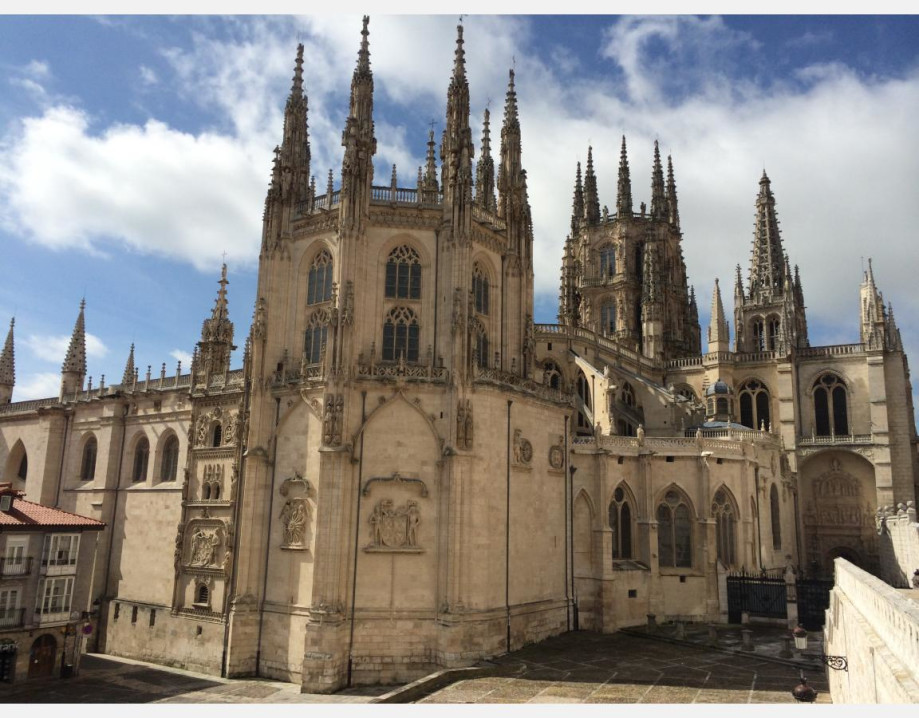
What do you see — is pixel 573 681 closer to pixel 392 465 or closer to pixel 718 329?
pixel 392 465

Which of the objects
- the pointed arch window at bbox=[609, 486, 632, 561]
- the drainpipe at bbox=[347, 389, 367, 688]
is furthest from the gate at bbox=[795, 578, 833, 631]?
the drainpipe at bbox=[347, 389, 367, 688]

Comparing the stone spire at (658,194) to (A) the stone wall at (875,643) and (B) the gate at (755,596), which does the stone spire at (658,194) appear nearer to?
(B) the gate at (755,596)

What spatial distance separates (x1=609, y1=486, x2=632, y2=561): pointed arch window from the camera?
39750 mm

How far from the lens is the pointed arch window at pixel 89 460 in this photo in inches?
1898

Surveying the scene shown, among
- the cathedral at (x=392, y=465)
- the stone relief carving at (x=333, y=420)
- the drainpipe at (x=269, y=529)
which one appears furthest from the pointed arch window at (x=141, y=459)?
the stone relief carving at (x=333, y=420)

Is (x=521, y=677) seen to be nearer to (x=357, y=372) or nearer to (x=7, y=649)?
(x=357, y=372)

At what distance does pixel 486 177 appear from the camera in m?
38.1

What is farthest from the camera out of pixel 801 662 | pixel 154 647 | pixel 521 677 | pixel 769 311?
pixel 769 311

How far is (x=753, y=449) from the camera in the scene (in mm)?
43438

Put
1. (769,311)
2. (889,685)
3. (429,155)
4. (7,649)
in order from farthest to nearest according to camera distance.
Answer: (769,311) < (429,155) < (7,649) < (889,685)

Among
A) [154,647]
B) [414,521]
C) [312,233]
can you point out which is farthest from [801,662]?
[154,647]

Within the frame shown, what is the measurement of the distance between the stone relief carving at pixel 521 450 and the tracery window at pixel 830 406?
1252 inches

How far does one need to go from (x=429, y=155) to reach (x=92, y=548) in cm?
2635

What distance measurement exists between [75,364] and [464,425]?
3518cm
